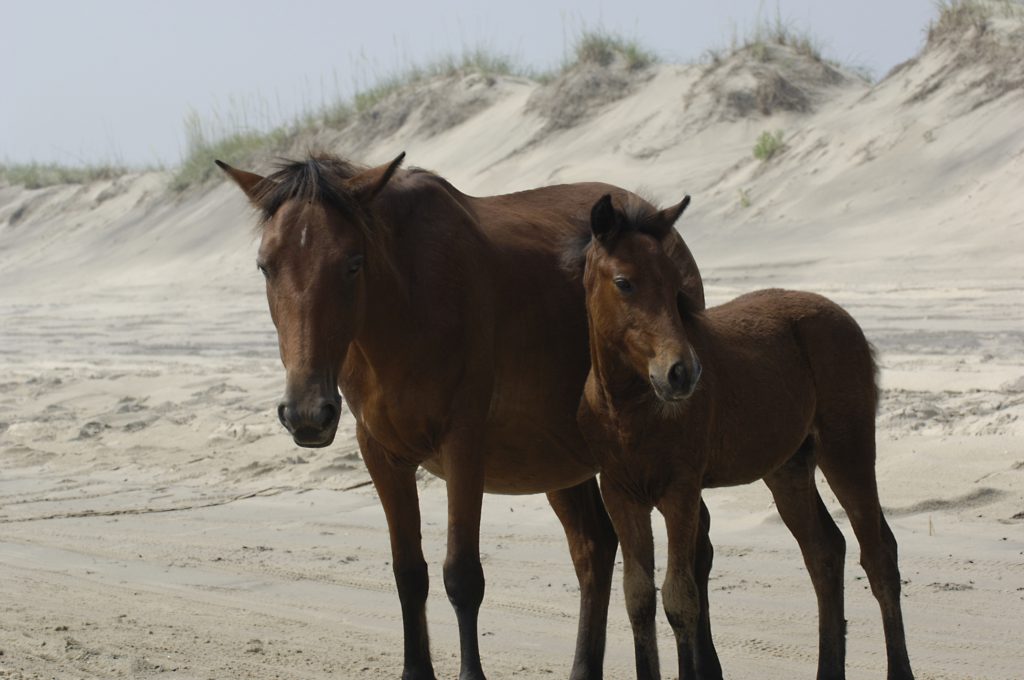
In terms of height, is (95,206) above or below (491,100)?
below

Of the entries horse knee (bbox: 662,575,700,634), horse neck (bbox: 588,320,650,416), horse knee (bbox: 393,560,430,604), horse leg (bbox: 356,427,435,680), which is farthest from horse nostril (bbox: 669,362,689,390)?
horse knee (bbox: 393,560,430,604)

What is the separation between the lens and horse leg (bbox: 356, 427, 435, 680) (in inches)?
195

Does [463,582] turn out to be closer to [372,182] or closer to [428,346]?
[428,346]

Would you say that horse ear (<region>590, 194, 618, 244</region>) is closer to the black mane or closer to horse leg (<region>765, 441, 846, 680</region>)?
the black mane

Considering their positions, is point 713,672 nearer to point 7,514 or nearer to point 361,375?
point 361,375

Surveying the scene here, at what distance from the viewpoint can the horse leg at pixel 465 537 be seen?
4.73 m

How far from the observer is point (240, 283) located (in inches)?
826

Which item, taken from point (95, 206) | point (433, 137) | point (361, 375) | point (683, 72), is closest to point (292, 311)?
point (361, 375)

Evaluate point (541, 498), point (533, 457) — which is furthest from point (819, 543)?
point (541, 498)

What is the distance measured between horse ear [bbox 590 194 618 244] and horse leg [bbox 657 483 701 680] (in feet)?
2.84

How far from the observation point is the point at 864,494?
5.16m

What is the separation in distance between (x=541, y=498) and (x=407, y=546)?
353 centimetres

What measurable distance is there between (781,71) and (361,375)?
656 inches

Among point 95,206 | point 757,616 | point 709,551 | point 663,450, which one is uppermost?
point 663,450
